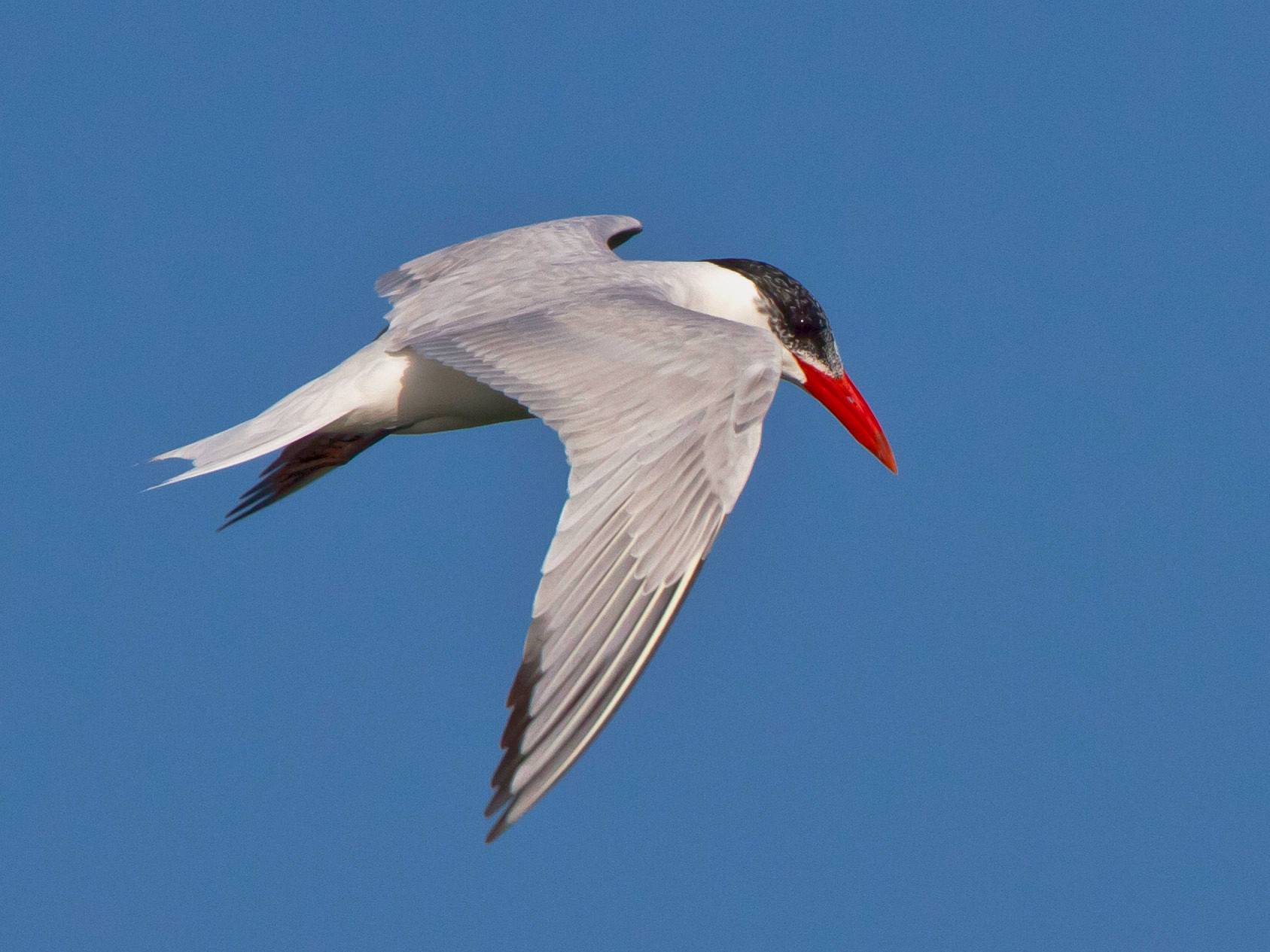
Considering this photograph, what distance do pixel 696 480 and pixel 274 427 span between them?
6.53 ft

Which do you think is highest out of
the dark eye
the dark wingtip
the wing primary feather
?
the dark wingtip

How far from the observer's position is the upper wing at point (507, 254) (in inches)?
280

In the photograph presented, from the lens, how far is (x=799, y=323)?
7156 millimetres

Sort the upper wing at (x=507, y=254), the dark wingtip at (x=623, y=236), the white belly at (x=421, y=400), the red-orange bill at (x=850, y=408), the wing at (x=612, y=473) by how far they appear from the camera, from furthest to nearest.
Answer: the dark wingtip at (x=623, y=236)
the upper wing at (x=507, y=254)
the red-orange bill at (x=850, y=408)
the white belly at (x=421, y=400)
the wing at (x=612, y=473)

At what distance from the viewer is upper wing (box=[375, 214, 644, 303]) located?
7.12 meters

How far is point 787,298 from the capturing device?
7191 mm

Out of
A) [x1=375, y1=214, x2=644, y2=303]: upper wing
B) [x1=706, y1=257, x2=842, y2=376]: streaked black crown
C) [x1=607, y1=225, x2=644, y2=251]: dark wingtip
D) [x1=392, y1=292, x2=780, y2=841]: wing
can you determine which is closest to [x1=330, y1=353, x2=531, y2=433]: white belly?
[x1=392, y1=292, x2=780, y2=841]: wing

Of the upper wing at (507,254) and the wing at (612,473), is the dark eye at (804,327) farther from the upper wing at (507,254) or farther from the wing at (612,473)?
the wing at (612,473)

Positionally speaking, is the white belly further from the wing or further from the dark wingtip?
the dark wingtip

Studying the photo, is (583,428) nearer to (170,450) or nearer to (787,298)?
(170,450)

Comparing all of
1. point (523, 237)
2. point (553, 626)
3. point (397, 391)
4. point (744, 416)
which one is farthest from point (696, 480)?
point (523, 237)

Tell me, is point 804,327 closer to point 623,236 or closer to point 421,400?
point 623,236

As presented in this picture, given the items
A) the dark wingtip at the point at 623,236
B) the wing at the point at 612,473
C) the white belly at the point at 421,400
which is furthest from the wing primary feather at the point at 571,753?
the dark wingtip at the point at 623,236

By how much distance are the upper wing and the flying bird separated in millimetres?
16
